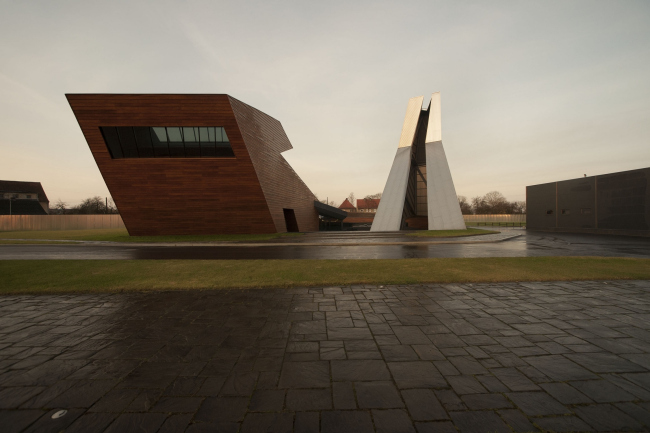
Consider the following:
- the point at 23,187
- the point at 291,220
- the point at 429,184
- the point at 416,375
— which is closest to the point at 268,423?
the point at 416,375

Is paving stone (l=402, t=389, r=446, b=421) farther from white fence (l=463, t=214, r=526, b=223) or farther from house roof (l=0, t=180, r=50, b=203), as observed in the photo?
house roof (l=0, t=180, r=50, b=203)

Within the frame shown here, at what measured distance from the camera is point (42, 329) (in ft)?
12.3

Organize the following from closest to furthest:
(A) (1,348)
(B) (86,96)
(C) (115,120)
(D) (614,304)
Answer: (A) (1,348)
(D) (614,304)
(B) (86,96)
(C) (115,120)

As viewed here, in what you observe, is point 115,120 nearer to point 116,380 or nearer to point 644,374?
point 116,380

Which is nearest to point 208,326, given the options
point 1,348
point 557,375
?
point 1,348

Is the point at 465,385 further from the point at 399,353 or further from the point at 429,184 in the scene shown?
the point at 429,184

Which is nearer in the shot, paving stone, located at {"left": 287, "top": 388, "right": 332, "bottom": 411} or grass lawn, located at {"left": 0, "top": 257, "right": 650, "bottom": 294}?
paving stone, located at {"left": 287, "top": 388, "right": 332, "bottom": 411}

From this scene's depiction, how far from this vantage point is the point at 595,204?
23.3m

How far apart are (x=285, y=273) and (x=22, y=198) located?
261ft

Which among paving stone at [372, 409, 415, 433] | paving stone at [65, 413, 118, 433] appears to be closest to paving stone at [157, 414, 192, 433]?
paving stone at [65, 413, 118, 433]

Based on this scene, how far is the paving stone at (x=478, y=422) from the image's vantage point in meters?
1.85

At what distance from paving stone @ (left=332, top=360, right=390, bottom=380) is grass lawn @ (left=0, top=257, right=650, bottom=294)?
130 inches

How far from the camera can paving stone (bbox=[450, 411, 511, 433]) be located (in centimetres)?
185

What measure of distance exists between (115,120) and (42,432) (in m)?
23.4
